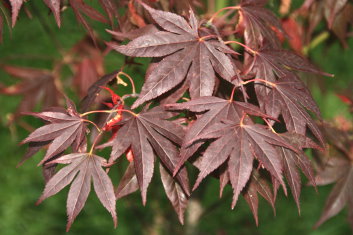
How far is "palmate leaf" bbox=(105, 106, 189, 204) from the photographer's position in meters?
1.01

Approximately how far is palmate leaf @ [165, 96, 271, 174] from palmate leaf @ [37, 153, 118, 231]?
0.17 meters

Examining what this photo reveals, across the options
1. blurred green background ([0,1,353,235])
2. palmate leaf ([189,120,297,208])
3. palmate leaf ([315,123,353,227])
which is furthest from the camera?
blurred green background ([0,1,353,235])

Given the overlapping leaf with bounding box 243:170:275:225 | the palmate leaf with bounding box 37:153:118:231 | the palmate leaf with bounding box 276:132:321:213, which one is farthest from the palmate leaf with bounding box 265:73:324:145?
the palmate leaf with bounding box 37:153:118:231

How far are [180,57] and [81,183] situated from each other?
1.14 ft

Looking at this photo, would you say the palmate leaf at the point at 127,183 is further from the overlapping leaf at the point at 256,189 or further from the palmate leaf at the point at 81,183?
the overlapping leaf at the point at 256,189

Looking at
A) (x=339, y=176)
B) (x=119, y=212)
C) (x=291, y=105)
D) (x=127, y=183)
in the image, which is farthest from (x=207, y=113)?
(x=119, y=212)

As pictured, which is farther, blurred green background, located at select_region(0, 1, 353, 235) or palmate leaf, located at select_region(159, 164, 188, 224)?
blurred green background, located at select_region(0, 1, 353, 235)

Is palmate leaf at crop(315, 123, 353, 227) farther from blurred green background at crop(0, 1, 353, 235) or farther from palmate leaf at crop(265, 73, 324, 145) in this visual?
blurred green background at crop(0, 1, 353, 235)

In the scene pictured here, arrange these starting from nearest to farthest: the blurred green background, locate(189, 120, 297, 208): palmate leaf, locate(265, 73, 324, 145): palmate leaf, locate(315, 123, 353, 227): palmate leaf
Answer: locate(189, 120, 297, 208): palmate leaf → locate(265, 73, 324, 145): palmate leaf → locate(315, 123, 353, 227): palmate leaf → the blurred green background

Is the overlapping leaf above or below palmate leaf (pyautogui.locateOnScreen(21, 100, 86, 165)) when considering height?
below

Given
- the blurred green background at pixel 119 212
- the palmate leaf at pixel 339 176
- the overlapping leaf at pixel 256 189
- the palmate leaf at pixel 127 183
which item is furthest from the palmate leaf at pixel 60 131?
the blurred green background at pixel 119 212

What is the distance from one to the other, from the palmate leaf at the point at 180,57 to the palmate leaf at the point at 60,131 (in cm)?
17

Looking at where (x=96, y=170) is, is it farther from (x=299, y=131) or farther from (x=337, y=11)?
(x=337, y=11)

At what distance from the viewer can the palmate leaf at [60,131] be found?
104 centimetres
